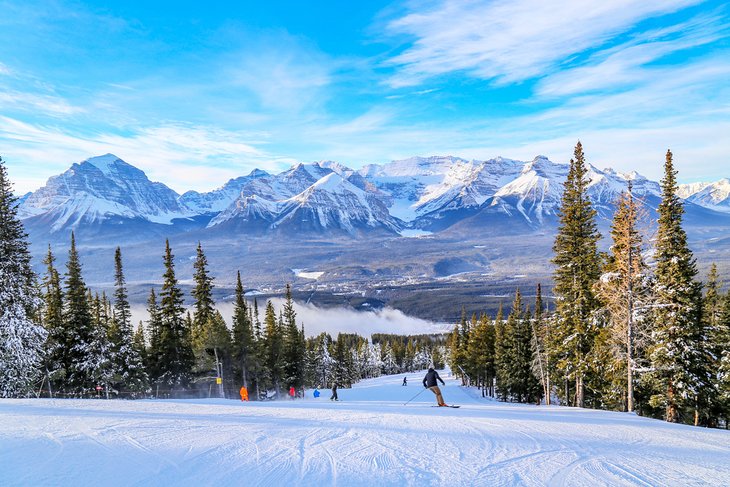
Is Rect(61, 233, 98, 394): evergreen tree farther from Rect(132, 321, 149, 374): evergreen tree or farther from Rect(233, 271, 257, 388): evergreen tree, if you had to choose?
Rect(233, 271, 257, 388): evergreen tree

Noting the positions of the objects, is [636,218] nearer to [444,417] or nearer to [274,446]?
[444,417]

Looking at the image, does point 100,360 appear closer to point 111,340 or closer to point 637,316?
point 111,340

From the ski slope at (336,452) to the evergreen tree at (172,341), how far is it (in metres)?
29.4

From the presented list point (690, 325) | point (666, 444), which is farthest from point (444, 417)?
point (690, 325)

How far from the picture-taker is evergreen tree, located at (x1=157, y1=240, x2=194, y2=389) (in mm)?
40875

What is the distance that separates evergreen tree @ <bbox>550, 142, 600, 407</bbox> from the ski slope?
51.8ft

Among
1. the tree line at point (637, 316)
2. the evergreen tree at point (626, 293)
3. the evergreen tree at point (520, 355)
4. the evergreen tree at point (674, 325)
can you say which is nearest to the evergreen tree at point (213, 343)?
the tree line at point (637, 316)

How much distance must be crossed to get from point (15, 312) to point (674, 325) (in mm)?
38150

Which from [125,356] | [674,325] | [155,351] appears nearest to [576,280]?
[674,325]

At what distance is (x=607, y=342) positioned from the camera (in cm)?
2522

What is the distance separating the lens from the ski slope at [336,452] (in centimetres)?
699

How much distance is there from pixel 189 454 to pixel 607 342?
24.0 metres

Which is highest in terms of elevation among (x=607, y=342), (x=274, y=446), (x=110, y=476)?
(x=110, y=476)

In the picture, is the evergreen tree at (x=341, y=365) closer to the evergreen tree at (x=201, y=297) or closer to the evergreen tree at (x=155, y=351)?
the evergreen tree at (x=201, y=297)
